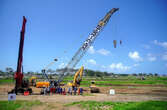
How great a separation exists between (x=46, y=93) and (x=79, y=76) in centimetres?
1081

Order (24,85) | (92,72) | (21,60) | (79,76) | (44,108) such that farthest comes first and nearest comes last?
1. (92,72)
2. (79,76)
3. (24,85)
4. (21,60)
5. (44,108)

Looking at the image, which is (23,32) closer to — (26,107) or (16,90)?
(16,90)

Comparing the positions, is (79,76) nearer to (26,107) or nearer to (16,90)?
(16,90)

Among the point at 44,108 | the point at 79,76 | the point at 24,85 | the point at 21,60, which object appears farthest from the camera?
the point at 79,76

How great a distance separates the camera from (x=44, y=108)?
15.5m

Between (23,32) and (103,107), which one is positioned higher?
(23,32)

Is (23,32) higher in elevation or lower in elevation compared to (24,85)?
higher

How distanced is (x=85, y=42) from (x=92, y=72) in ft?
538

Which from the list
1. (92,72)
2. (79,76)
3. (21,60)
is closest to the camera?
(21,60)

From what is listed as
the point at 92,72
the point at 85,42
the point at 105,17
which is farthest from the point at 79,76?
the point at 92,72

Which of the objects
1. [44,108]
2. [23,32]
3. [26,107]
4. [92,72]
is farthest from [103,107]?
[92,72]

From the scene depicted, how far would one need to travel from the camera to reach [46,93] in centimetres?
2608

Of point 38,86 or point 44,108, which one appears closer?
point 44,108

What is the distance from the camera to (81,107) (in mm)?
15922
